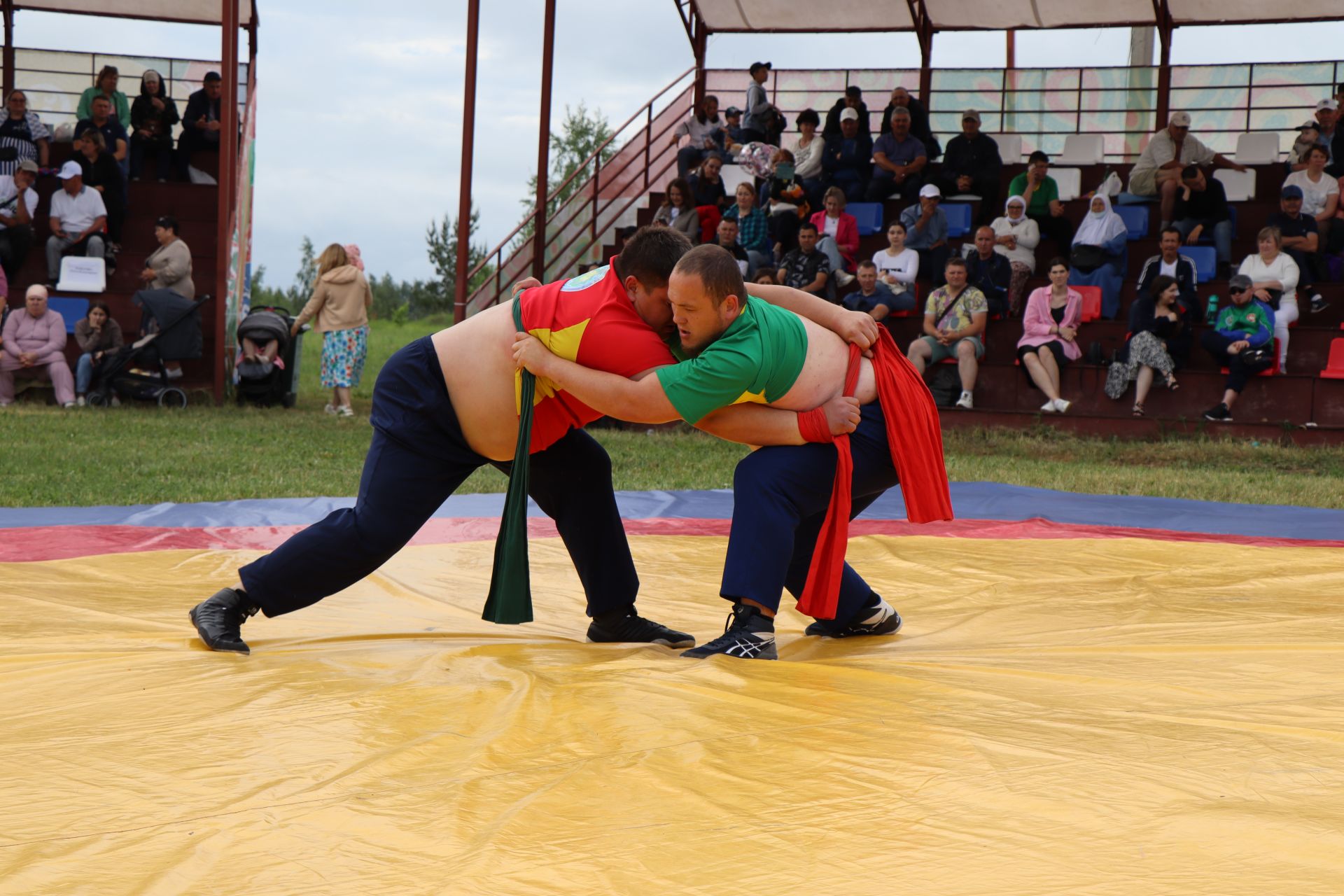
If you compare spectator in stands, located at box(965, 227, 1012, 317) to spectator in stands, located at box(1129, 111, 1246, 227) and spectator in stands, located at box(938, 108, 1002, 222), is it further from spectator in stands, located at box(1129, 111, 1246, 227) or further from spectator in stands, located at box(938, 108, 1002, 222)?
spectator in stands, located at box(1129, 111, 1246, 227)

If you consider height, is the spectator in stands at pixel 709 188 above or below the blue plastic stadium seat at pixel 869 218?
above

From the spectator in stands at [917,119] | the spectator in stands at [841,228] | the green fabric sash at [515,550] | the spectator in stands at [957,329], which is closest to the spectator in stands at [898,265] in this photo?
the spectator in stands at [841,228]

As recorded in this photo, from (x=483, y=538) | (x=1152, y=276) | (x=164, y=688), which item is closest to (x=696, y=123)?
(x=1152, y=276)

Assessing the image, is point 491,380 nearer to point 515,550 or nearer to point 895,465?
point 515,550

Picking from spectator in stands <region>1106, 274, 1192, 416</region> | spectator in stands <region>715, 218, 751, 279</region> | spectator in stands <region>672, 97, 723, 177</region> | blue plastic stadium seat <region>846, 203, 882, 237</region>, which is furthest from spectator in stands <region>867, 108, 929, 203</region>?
spectator in stands <region>1106, 274, 1192, 416</region>

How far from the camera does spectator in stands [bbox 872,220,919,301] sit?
33.0 ft

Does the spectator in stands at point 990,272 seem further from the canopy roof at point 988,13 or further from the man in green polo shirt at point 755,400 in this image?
the man in green polo shirt at point 755,400

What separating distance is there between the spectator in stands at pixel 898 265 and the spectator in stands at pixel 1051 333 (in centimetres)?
100

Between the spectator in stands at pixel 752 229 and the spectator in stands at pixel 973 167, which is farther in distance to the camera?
the spectator in stands at pixel 973 167

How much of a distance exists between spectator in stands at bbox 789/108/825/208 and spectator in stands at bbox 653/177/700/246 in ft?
3.30

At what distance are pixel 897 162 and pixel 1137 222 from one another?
7.15 feet

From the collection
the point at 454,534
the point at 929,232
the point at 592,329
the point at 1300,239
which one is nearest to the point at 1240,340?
the point at 1300,239

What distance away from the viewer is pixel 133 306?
36.2 ft

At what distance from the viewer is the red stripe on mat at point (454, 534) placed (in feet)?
13.7
